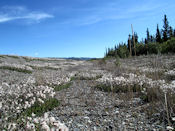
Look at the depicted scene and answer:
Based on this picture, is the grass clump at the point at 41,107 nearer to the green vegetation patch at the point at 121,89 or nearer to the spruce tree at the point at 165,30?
the green vegetation patch at the point at 121,89

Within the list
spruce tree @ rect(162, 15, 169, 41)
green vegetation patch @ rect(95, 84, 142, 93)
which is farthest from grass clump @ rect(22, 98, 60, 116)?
spruce tree @ rect(162, 15, 169, 41)

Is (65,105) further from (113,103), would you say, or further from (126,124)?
(126,124)

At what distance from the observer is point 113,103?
5941 mm

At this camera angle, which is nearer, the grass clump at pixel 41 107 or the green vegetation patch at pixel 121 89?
the grass clump at pixel 41 107

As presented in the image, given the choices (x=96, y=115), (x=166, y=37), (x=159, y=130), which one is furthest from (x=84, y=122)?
(x=166, y=37)

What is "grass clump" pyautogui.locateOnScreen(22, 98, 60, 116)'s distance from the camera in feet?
16.1

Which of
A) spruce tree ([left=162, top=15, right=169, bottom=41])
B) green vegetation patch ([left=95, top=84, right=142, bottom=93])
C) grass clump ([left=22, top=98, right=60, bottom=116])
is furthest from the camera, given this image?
spruce tree ([left=162, top=15, right=169, bottom=41])

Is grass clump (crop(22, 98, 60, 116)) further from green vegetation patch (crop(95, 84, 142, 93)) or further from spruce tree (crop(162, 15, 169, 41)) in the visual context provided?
spruce tree (crop(162, 15, 169, 41))

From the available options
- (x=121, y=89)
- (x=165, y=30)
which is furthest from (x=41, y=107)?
(x=165, y=30)

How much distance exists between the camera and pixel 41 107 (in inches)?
209

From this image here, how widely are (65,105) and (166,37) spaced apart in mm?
71951

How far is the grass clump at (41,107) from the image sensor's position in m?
4.92

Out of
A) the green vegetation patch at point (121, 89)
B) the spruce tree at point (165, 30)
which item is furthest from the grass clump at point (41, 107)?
the spruce tree at point (165, 30)

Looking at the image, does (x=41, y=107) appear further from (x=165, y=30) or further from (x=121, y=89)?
(x=165, y=30)
